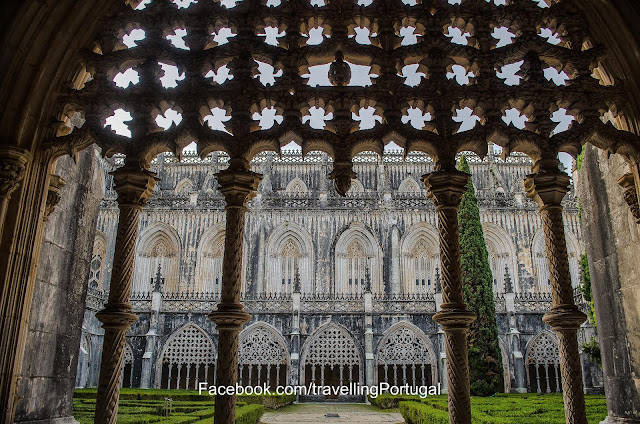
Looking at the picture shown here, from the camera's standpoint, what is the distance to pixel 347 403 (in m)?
18.9

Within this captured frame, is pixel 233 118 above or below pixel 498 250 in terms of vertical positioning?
below

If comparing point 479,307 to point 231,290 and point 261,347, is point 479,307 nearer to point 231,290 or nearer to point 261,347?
point 261,347

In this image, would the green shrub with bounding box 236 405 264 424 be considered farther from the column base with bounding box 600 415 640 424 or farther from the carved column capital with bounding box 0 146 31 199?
the carved column capital with bounding box 0 146 31 199

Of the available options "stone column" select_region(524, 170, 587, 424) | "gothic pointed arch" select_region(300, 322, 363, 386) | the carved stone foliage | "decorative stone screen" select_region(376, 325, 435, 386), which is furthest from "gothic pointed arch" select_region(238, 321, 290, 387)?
"stone column" select_region(524, 170, 587, 424)

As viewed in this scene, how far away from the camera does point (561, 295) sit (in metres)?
4.38

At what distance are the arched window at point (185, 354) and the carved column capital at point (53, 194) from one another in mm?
15579

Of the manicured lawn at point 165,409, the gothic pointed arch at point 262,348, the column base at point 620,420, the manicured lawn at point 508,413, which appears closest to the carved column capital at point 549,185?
the column base at point 620,420

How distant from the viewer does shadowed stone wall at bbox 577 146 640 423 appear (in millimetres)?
4781

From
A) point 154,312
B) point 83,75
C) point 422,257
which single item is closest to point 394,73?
point 83,75

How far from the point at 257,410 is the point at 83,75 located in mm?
8966

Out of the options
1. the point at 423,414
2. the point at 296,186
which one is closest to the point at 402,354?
the point at 423,414

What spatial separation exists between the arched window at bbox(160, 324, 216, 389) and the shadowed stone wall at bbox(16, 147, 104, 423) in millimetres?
14830

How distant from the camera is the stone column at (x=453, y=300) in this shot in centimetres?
414

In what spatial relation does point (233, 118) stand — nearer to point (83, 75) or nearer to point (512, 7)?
point (83, 75)
